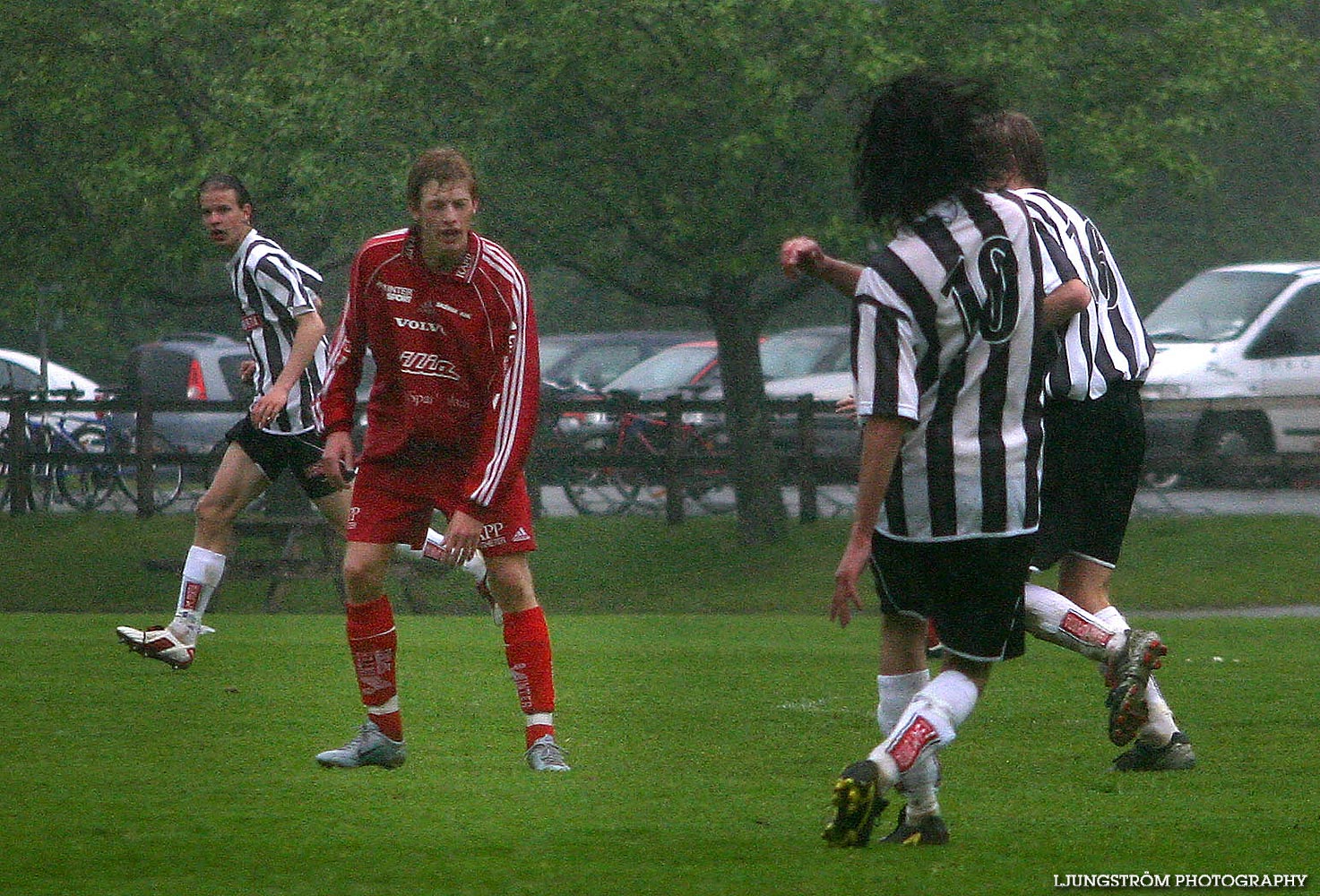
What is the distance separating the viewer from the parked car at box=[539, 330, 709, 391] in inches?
1035

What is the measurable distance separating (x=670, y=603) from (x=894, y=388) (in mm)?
11175

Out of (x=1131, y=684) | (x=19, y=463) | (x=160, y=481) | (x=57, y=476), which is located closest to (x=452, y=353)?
(x=1131, y=684)

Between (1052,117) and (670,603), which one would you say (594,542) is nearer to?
(670,603)

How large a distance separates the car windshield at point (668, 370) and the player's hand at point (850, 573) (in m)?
18.4

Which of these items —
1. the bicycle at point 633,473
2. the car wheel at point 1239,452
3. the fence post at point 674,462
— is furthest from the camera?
the car wheel at point 1239,452

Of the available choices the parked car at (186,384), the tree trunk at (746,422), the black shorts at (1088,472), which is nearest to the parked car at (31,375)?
the parked car at (186,384)

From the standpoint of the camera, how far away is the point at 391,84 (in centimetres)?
1501

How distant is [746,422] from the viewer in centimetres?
1770

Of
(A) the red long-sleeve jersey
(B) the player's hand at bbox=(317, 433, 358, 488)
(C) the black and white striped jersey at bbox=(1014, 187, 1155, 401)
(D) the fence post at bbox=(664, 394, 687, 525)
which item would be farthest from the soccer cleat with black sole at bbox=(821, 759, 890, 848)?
(D) the fence post at bbox=(664, 394, 687, 525)

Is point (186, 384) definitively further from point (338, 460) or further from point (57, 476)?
point (338, 460)

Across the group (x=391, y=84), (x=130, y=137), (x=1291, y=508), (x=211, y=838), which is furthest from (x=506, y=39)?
(x=211, y=838)

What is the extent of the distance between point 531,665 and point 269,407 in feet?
8.30

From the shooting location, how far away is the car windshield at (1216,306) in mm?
21406

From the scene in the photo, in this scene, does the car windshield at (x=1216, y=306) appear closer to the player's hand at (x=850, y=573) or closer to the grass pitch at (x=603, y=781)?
the grass pitch at (x=603, y=781)
